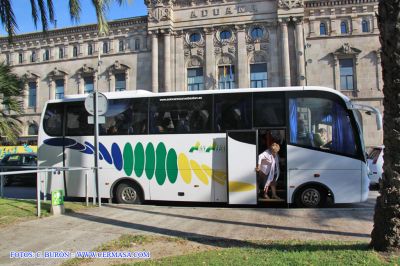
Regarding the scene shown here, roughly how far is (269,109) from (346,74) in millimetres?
34799

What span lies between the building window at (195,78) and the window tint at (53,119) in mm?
32505

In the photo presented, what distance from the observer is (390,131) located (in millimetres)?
5488

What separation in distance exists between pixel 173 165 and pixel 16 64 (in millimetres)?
50084

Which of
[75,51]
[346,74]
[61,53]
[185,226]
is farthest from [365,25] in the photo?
[185,226]

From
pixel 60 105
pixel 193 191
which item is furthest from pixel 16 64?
pixel 193 191

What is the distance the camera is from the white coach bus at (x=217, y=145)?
1109 centimetres

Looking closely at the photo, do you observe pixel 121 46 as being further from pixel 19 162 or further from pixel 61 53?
pixel 19 162

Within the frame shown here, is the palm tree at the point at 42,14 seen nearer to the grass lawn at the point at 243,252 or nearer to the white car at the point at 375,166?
the grass lawn at the point at 243,252

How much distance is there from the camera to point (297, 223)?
8.55 metres

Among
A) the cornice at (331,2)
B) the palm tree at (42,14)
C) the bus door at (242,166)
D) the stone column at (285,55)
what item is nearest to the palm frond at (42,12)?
the palm tree at (42,14)

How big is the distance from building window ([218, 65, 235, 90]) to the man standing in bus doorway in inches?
1333

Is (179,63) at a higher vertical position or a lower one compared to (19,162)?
higher

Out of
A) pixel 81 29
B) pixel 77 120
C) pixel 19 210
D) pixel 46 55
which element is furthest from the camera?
Result: pixel 46 55

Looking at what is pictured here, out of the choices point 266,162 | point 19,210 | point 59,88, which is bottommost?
Result: point 19,210
